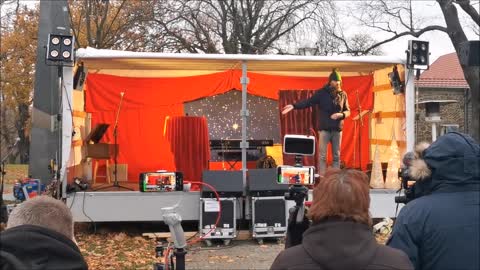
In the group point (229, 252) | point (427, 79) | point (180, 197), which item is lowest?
point (229, 252)

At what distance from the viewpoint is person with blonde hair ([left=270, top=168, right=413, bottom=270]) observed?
1.93 m

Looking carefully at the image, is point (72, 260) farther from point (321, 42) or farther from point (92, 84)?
point (321, 42)

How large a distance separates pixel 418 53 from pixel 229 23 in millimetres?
19213

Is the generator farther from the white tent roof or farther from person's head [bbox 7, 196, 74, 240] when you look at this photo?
person's head [bbox 7, 196, 74, 240]

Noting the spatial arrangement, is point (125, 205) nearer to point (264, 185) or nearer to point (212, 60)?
point (264, 185)

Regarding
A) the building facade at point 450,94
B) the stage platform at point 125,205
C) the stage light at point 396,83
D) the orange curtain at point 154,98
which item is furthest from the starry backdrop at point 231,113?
the building facade at point 450,94

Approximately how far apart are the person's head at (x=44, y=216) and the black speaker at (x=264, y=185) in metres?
5.72

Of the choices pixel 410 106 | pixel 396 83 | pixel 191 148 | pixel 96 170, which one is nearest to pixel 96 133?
pixel 96 170

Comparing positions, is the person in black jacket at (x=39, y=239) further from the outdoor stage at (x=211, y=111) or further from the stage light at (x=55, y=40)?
the outdoor stage at (x=211, y=111)

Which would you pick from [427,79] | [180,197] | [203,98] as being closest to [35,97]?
[203,98]

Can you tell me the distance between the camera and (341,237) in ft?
6.44

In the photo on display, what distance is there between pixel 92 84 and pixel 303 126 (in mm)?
4493

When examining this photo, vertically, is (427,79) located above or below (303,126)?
above

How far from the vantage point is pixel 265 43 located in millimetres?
26469
